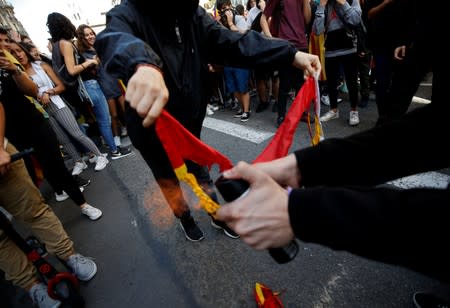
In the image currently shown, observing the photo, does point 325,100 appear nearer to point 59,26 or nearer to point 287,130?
point 287,130

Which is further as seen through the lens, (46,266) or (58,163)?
(58,163)

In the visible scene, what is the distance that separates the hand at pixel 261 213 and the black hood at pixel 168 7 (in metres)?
1.19

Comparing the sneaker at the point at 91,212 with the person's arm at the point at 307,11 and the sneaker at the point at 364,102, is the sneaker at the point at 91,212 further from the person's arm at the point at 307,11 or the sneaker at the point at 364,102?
the sneaker at the point at 364,102

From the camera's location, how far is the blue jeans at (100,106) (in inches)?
162

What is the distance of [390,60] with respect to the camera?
3.02m

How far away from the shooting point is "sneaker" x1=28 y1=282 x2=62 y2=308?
6.12ft

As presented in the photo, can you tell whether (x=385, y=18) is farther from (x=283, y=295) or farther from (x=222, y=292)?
(x=222, y=292)

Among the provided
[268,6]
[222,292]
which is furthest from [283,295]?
[268,6]

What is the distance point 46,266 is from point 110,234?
870 millimetres

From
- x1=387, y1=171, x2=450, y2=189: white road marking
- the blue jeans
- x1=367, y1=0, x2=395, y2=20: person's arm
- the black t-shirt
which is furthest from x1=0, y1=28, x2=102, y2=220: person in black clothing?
x1=367, y1=0, x2=395, y2=20: person's arm

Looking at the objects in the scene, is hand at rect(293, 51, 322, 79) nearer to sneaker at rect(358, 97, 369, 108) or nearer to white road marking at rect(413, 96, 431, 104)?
sneaker at rect(358, 97, 369, 108)

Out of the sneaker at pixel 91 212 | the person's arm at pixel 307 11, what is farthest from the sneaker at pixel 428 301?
the person's arm at pixel 307 11

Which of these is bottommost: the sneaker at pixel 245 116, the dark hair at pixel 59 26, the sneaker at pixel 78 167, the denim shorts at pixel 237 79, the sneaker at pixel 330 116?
the sneaker at pixel 245 116

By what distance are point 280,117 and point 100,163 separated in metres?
3.27
